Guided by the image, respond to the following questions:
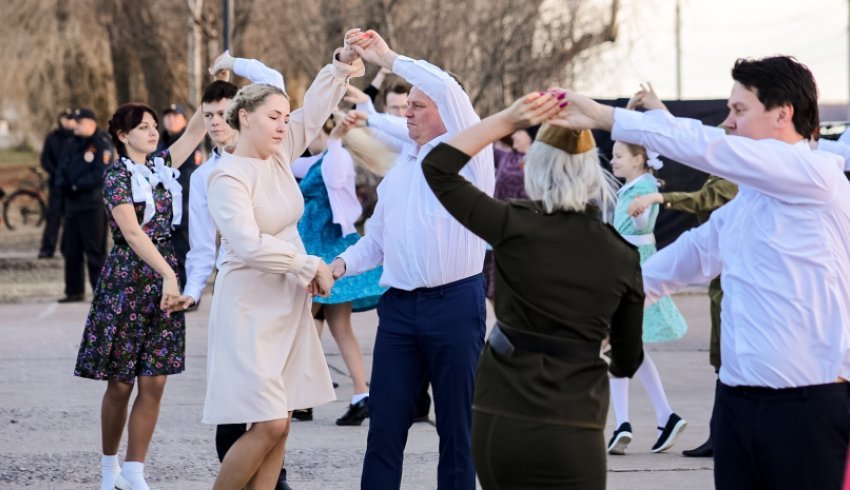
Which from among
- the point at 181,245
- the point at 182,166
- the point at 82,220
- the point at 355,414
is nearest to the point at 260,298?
the point at 355,414

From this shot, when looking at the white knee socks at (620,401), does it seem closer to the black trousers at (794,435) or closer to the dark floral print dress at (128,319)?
the dark floral print dress at (128,319)

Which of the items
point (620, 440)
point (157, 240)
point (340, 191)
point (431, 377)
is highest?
point (340, 191)

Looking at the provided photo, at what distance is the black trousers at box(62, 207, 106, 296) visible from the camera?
44.9ft

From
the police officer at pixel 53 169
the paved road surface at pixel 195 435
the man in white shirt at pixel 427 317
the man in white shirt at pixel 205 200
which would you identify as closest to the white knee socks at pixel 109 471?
the paved road surface at pixel 195 435

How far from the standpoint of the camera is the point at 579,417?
3.64 meters

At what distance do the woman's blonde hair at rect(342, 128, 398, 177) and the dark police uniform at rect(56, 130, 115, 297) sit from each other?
680 centimetres

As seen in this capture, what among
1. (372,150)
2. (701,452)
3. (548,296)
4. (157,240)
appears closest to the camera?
(548,296)

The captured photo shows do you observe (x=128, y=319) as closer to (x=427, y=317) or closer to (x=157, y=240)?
(x=157, y=240)

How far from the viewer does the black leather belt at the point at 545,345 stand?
3.62 metres

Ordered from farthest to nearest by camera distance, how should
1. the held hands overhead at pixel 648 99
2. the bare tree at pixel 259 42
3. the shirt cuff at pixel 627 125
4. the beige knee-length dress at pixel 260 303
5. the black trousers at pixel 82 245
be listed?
the bare tree at pixel 259 42, the black trousers at pixel 82 245, the beige knee-length dress at pixel 260 303, the held hands overhead at pixel 648 99, the shirt cuff at pixel 627 125

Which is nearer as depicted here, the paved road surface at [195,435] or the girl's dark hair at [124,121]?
the girl's dark hair at [124,121]

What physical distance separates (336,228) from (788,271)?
15.4 ft

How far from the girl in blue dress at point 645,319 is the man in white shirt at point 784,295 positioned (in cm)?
317

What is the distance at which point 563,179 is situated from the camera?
3.63 meters
